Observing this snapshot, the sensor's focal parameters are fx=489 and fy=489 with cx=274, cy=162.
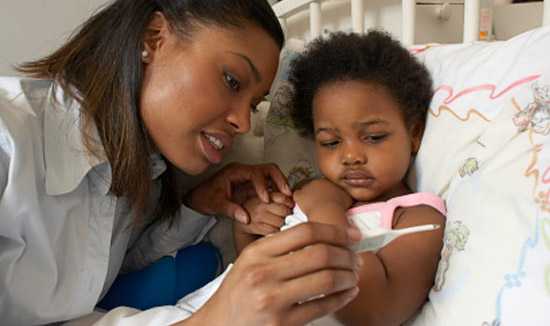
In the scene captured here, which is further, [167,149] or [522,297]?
[167,149]

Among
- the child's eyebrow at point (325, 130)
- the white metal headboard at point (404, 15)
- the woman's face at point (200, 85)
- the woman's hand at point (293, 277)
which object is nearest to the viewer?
the woman's hand at point (293, 277)

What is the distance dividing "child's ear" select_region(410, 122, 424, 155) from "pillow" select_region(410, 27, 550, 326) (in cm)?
2

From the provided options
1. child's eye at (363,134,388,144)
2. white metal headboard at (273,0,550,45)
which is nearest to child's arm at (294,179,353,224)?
child's eye at (363,134,388,144)

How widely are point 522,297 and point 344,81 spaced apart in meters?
0.51

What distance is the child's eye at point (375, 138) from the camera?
0.88 metres

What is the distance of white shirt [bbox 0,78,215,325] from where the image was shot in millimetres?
703

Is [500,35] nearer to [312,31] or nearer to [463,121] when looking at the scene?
[312,31]

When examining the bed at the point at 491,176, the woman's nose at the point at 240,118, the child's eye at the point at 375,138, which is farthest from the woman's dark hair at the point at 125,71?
the bed at the point at 491,176

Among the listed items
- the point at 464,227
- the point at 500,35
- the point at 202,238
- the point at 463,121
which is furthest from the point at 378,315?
the point at 500,35

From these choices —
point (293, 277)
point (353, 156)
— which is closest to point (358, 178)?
point (353, 156)

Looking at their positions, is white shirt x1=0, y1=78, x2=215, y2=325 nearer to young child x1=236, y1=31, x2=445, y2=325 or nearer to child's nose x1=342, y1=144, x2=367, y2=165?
young child x1=236, y1=31, x2=445, y2=325

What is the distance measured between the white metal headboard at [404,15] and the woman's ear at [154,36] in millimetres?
572

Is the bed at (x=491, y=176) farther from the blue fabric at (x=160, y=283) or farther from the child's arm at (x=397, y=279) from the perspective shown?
the blue fabric at (x=160, y=283)

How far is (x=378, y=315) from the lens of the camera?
2.26 ft
